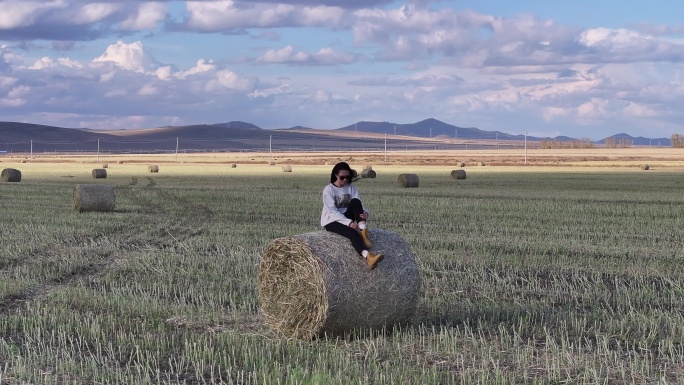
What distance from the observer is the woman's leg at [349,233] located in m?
10.2

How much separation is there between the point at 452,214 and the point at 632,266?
32.1ft

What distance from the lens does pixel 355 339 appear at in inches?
391

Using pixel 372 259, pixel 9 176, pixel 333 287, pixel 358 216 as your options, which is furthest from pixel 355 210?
pixel 9 176

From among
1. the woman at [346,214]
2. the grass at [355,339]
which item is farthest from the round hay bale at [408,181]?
the woman at [346,214]

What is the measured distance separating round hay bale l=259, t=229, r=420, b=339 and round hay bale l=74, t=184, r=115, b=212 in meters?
15.8

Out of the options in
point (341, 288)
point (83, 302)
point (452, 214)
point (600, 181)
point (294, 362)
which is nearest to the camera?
point (294, 362)

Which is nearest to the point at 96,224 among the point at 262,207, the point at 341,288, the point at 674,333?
the point at 262,207

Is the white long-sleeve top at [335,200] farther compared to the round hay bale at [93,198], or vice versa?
the round hay bale at [93,198]

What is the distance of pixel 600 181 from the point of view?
44812 mm

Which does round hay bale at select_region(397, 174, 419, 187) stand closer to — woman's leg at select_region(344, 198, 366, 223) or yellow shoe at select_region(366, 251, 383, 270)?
woman's leg at select_region(344, 198, 366, 223)

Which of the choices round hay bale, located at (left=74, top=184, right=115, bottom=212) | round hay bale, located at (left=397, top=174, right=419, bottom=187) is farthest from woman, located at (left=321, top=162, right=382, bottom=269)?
round hay bale, located at (left=397, top=174, right=419, bottom=187)

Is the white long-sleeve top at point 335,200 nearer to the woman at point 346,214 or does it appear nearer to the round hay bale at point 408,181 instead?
the woman at point 346,214

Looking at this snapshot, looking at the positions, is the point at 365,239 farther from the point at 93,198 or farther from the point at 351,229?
the point at 93,198

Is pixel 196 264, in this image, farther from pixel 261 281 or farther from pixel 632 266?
pixel 632 266
